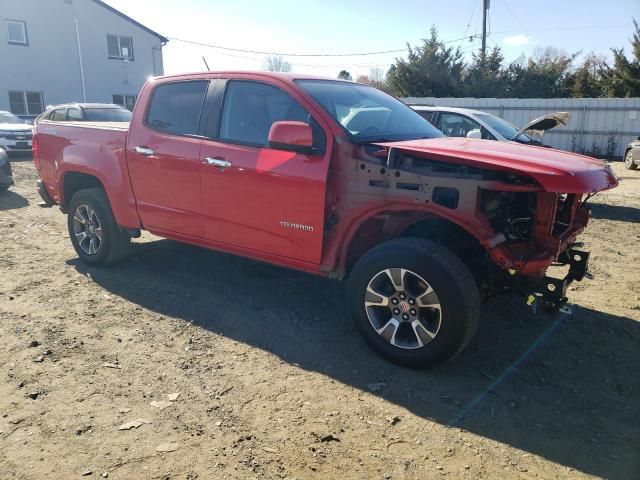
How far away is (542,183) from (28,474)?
10.6 ft

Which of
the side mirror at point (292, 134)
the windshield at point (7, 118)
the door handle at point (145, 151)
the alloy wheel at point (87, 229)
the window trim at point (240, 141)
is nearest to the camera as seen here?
the side mirror at point (292, 134)

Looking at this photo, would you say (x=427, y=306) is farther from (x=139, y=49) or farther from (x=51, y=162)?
(x=139, y=49)

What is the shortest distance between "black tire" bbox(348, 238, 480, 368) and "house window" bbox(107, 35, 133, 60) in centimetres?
3028

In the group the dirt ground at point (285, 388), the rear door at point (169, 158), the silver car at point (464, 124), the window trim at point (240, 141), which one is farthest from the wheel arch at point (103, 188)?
the silver car at point (464, 124)

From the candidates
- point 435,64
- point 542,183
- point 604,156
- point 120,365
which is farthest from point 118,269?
point 435,64

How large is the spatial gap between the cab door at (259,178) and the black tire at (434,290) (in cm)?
54

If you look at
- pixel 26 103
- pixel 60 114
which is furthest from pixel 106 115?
pixel 26 103

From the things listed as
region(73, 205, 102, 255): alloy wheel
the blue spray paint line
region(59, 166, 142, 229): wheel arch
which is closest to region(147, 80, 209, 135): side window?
region(59, 166, 142, 229): wheel arch

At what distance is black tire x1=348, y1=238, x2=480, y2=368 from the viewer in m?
3.34

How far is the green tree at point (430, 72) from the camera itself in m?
27.3

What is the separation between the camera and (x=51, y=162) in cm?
593

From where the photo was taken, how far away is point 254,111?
14.3 ft

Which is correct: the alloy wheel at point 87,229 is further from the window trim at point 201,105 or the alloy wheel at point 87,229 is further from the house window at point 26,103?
the house window at point 26,103

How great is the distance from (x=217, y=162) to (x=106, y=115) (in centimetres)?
1119
